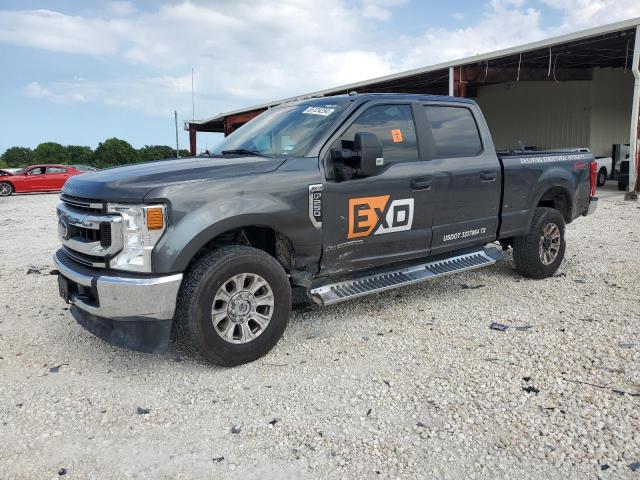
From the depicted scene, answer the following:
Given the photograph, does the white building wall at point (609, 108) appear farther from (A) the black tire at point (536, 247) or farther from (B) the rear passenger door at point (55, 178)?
(B) the rear passenger door at point (55, 178)

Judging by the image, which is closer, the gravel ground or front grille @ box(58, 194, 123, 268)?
the gravel ground

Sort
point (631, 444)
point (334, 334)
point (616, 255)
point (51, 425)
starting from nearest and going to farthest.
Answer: point (631, 444)
point (51, 425)
point (334, 334)
point (616, 255)

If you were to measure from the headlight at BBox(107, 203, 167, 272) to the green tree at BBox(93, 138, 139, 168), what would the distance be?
71569 mm

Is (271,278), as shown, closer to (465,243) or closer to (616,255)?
(465,243)

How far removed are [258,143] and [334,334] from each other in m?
1.74

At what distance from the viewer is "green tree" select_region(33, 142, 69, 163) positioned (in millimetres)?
65812

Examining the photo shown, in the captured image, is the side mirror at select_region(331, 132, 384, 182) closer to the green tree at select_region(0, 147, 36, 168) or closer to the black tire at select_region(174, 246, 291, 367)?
the black tire at select_region(174, 246, 291, 367)

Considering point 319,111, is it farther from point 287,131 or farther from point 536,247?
point 536,247

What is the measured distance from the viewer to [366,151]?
3.79 m

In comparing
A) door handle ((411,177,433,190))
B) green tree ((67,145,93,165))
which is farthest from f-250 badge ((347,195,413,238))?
green tree ((67,145,93,165))

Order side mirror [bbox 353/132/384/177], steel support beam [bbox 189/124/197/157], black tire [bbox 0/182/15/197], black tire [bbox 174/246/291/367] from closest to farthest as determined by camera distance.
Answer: black tire [bbox 174/246/291/367], side mirror [bbox 353/132/384/177], black tire [bbox 0/182/15/197], steel support beam [bbox 189/124/197/157]

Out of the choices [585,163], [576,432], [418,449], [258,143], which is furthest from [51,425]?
[585,163]

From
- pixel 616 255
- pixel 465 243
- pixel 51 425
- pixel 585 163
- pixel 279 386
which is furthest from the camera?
pixel 616 255

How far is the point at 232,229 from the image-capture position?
3.54m
